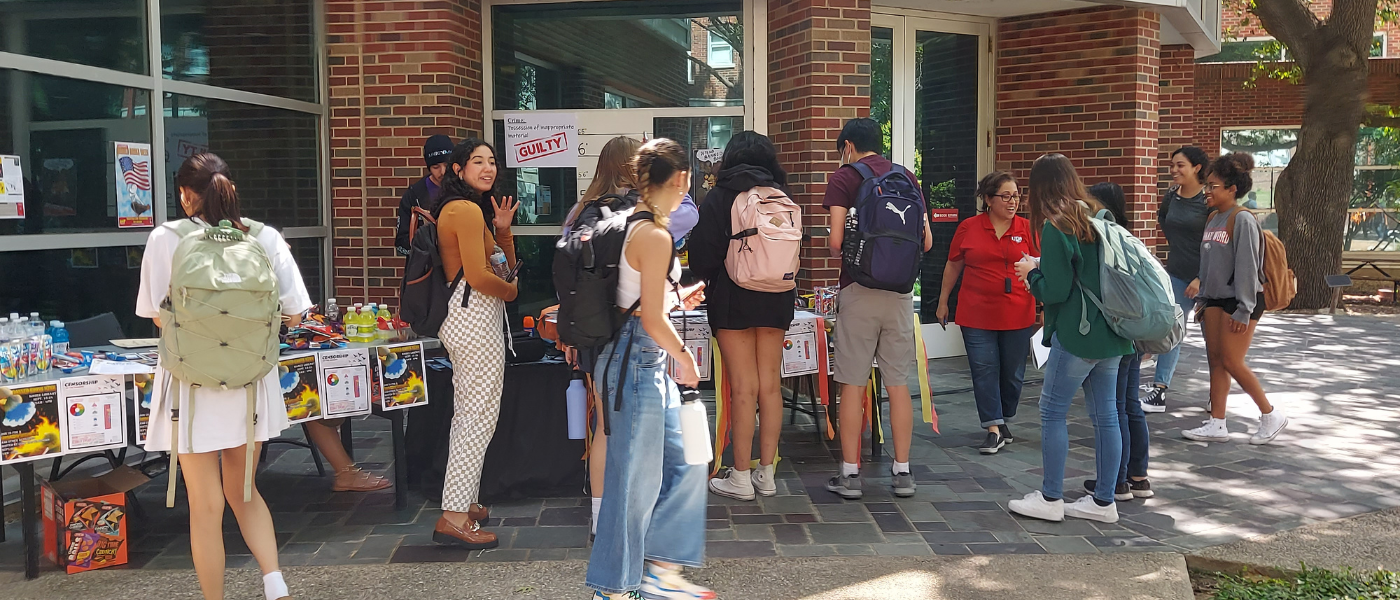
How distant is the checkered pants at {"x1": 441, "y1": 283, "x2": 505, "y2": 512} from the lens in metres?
4.43

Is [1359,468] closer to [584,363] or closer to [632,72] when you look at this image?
[584,363]

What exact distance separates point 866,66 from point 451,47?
9.52 feet

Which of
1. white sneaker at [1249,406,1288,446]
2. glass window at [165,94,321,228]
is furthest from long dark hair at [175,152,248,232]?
white sneaker at [1249,406,1288,446]

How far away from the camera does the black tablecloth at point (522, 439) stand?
5168mm

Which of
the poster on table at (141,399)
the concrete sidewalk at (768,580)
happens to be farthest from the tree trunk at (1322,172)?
the poster on table at (141,399)

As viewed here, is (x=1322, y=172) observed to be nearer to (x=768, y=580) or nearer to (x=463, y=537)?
(x=768, y=580)

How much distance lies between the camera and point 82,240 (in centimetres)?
553

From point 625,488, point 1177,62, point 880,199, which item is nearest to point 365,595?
point 625,488

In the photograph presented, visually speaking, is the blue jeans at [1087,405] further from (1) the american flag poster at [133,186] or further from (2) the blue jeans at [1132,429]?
(1) the american flag poster at [133,186]

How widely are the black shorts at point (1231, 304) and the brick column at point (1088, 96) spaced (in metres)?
2.93

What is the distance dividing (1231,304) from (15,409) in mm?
5927

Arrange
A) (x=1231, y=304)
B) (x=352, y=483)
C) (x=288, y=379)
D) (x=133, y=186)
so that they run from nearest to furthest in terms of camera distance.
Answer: (x=288, y=379), (x=352, y=483), (x=133, y=186), (x=1231, y=304)

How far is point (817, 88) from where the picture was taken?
24.2ft

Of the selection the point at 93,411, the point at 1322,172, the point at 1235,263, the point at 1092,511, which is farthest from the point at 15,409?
the point at 1322,172
